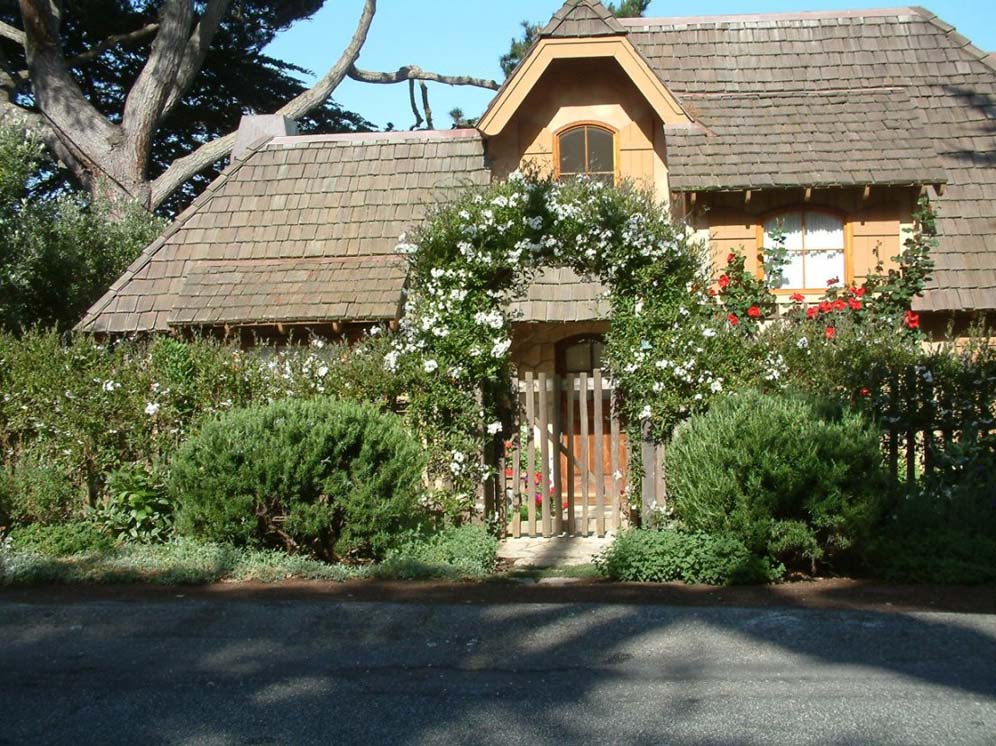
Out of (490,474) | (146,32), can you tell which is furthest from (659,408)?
(146,32)

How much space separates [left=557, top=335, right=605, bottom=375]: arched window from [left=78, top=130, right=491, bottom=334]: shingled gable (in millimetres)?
2608

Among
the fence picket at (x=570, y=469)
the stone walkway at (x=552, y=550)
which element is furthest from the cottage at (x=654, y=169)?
the stone walkway at (x=552, y=550)

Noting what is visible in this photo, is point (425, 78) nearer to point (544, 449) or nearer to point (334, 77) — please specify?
point (334, 77)

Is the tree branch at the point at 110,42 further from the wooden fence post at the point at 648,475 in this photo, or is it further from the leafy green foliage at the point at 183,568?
the wooden fence post at the point at 648,475

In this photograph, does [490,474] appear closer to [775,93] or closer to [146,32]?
[775,93]

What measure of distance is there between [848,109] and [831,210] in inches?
68.6

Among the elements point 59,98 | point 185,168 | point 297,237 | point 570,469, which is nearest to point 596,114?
point 297,237

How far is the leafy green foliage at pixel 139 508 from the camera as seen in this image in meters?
9.63

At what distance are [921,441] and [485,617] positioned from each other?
4.89 metres

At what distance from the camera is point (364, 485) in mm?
8641

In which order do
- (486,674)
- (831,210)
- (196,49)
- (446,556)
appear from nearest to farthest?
(486,674) < (446,556) < (831,210) < (196,49)

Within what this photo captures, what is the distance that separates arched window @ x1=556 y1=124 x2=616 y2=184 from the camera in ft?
48.9

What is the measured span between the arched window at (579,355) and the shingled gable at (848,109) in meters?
2.76

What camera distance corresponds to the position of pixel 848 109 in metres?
14.4
